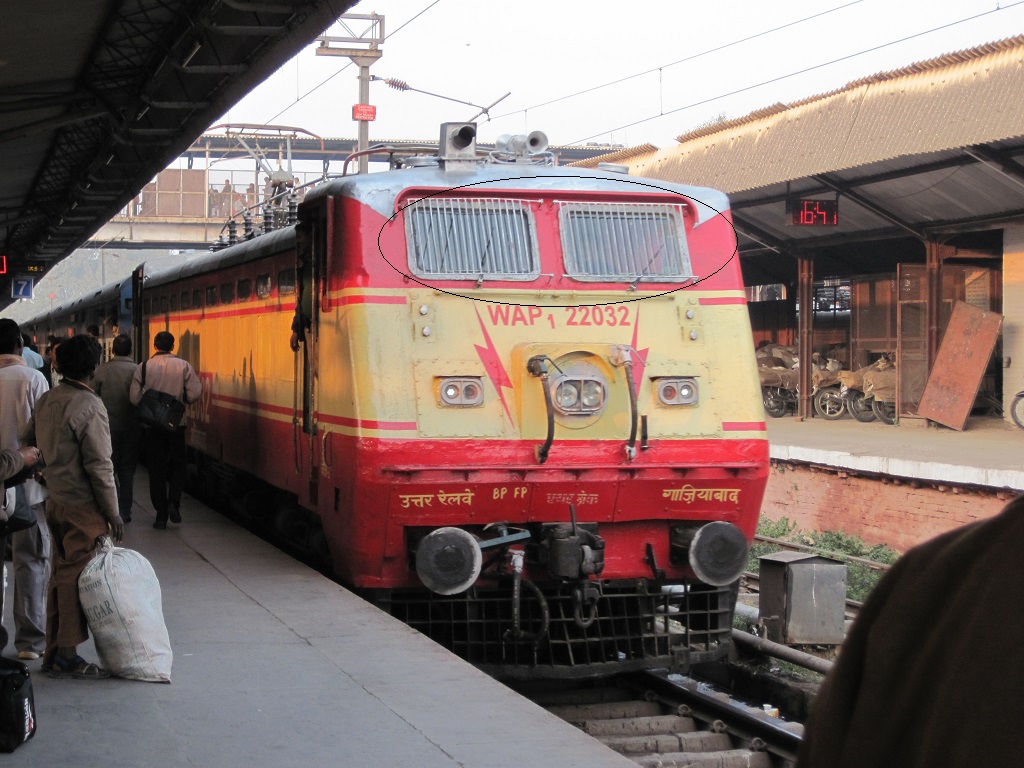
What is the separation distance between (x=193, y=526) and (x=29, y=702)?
684 cm

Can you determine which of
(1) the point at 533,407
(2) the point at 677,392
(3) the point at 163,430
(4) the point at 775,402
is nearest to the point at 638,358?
(2) the point at 677,392

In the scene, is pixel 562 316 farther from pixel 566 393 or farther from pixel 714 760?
pixel 714 760

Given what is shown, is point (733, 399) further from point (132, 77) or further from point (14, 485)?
point (132, 77)

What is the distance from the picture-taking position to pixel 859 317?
2545 cm

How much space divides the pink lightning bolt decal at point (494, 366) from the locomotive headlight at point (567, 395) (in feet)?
0.99

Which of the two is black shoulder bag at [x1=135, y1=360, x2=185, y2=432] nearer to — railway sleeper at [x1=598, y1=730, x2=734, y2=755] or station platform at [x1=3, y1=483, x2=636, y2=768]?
station platform at [x1=3, y1=483, x2=636, y2=768]

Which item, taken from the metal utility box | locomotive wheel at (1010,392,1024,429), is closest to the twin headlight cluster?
the metal utility box

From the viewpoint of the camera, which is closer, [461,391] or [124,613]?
[124,613]

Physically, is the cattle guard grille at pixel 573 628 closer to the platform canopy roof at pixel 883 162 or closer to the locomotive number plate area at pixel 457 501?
the locomotive number plate area at pixel 457 501

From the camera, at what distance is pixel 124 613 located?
6348mm

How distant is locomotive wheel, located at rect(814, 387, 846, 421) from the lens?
84.4ft

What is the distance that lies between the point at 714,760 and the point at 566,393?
2.27m

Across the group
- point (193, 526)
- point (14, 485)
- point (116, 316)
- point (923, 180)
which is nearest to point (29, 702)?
→ point (14, 485)

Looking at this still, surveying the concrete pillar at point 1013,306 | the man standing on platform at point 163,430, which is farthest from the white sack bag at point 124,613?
the concrete pillar at point 1013,306
